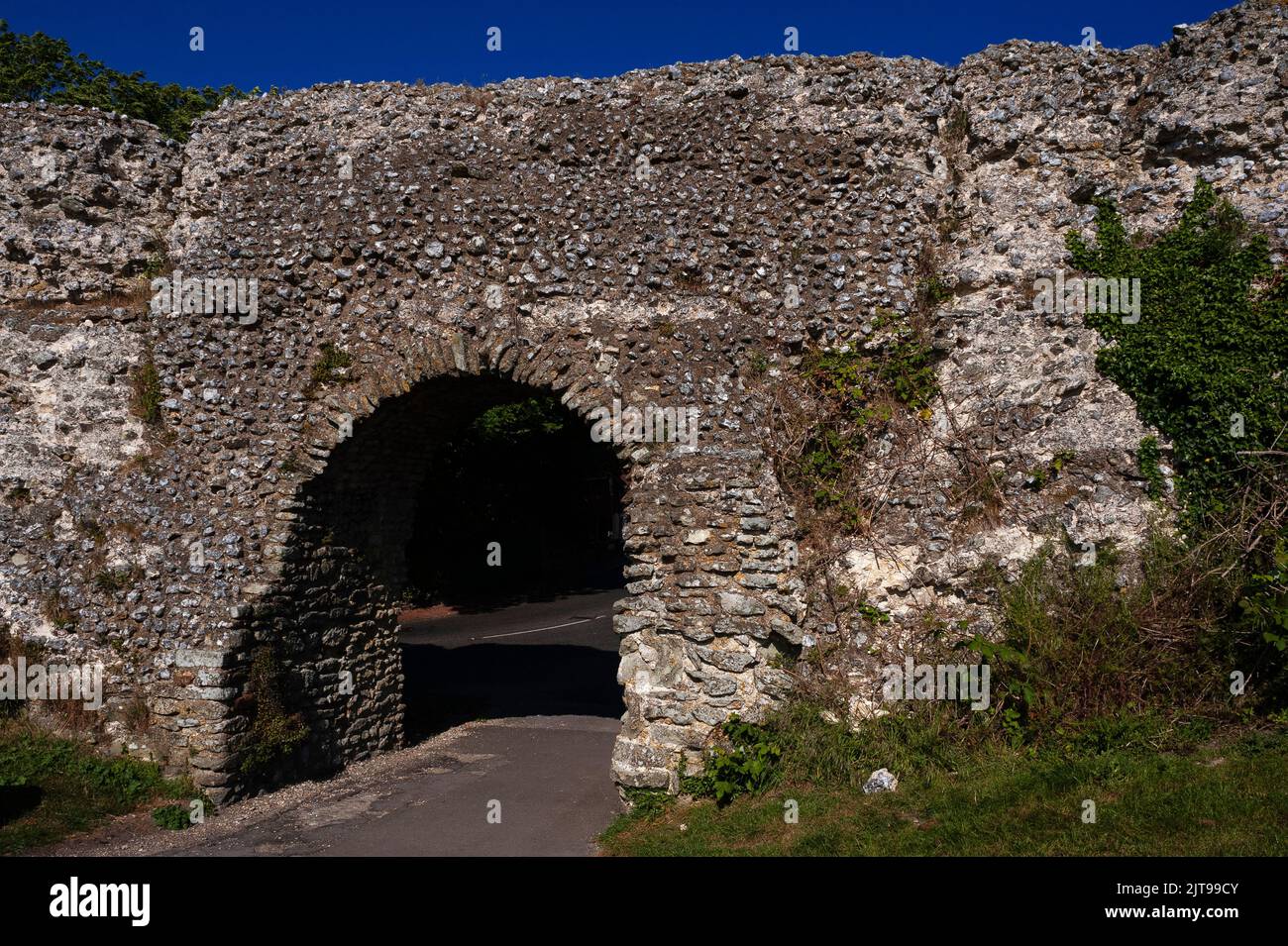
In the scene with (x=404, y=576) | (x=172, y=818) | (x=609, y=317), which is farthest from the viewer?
(x=404, y=576)

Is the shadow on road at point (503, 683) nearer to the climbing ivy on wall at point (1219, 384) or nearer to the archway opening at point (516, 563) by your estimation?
the archway opening at point (516, 563)

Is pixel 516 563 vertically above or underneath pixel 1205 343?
underneath

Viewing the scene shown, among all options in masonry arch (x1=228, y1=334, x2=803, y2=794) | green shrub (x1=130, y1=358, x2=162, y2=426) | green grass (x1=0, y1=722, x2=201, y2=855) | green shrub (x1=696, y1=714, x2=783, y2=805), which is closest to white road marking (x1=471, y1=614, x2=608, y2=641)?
masonry arch (x1=228, y1=334, x2=803, y2=794)

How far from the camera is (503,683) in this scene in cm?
1385

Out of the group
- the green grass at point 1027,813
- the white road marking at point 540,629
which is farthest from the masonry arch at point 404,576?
the white road marking at point 540,629

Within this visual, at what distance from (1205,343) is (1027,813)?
3.70 meters

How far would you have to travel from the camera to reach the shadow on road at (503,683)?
11.6 meters

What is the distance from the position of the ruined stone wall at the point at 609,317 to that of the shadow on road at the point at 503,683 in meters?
3.10

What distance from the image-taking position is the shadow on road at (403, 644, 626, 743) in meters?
11.6

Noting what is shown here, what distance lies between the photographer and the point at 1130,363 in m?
6.64

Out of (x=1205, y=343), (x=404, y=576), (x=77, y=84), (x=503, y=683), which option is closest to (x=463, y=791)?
(x=404, y=576)

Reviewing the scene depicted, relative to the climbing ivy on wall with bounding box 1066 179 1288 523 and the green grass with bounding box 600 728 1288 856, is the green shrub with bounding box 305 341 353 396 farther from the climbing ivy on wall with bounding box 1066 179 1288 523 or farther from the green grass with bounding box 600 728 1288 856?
the climbing ivy on wall with bounding box 1066 179 1288 523

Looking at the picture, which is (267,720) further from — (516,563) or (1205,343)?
(516,563)

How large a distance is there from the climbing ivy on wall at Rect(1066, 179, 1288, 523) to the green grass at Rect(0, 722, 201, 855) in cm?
820
